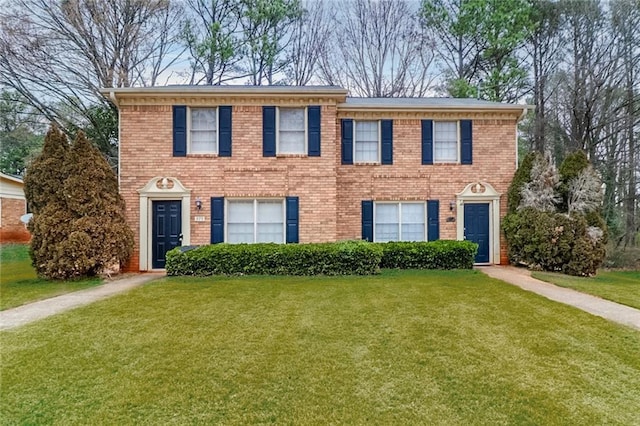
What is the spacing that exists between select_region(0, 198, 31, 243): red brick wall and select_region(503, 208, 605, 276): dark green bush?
21.8 meters

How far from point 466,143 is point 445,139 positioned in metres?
0.67

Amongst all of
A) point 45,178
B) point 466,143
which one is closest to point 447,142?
point 466,143

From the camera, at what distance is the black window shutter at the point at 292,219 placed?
35.9 feet

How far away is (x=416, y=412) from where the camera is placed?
315 cm

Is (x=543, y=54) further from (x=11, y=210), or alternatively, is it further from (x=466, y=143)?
(x=11, y=210)

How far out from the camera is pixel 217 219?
10.9m

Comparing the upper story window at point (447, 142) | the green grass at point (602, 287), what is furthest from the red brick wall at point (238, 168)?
the green grass at point (602, 287)

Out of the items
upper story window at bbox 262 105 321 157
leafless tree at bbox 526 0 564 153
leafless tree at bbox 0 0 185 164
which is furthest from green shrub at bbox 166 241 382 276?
leafless tree at bbox 526 0 564 153

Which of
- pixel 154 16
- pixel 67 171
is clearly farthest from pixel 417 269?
pixel 154 16

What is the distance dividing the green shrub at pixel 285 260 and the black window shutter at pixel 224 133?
10.0 feet

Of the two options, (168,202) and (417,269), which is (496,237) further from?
(168,202)

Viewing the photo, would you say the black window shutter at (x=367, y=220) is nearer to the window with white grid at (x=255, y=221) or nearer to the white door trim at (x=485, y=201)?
the window with white grid at (x=255, y=221)

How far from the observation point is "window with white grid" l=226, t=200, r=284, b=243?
11.1 metres

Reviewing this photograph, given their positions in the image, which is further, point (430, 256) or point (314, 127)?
point (314, 127)
